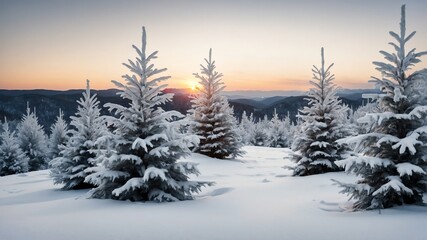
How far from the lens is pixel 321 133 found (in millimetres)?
13648

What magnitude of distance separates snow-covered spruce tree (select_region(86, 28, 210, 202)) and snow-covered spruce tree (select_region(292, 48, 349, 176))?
21.3 feet

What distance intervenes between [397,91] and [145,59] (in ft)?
19.1

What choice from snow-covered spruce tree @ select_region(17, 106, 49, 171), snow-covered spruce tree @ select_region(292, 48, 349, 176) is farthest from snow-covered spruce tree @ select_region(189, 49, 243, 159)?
snow-covered spruce tree @ select_region(17, 106, 49, 171)

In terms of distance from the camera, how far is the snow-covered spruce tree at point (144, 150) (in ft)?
25.6

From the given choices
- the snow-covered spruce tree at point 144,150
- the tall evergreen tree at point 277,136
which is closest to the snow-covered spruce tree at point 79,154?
the snow-covered spruce tree at point 144,150

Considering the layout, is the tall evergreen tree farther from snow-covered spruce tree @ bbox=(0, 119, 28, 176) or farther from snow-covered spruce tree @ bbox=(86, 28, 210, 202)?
snow-covered spruce tree @ bbox=(86, 28, 210, 202)

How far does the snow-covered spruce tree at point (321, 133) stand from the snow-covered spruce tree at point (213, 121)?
744cm

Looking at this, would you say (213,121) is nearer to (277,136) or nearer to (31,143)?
(31,143)

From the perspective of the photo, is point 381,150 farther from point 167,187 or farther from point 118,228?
point 118,228

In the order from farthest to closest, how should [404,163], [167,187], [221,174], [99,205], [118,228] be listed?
[221,174] < [167,187] < [99,205] < [404,163] < [118,228]

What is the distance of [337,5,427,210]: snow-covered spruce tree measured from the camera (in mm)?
6527

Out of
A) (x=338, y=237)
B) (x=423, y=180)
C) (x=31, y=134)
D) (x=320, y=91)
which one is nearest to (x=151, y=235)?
(x=338, y=237)

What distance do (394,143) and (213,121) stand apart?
49.2ft

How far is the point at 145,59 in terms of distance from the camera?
28.2ft
